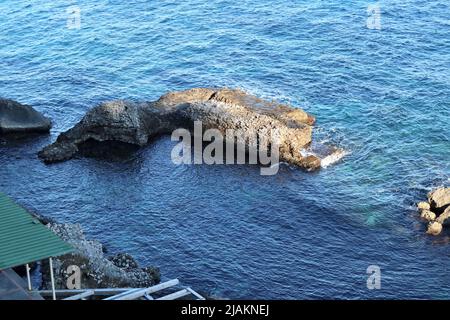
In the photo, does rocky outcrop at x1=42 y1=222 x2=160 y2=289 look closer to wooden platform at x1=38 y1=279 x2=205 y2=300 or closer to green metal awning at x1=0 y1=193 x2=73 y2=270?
wooden platform at x1=38 y1=279 x2=205 y2=300

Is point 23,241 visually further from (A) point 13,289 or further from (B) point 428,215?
(B) point 428,215

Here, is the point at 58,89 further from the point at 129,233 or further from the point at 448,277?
the point at 448,277

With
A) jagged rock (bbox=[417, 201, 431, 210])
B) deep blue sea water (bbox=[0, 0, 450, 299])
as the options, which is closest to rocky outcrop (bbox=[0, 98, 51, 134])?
deep blue sea water (bbox=[0, 0, 450, 299])

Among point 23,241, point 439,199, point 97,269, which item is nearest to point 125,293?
point 23,241

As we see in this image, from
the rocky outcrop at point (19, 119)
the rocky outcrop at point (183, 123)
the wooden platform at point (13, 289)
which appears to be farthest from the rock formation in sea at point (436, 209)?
the rocky outcrop at point (19, 119)

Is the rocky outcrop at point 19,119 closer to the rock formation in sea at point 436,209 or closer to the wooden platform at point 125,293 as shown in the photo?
the wooden platform at point 125,293

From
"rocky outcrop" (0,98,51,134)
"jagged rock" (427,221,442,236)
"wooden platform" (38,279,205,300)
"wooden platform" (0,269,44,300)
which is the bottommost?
"jagged rock" (427,221,442,236)
